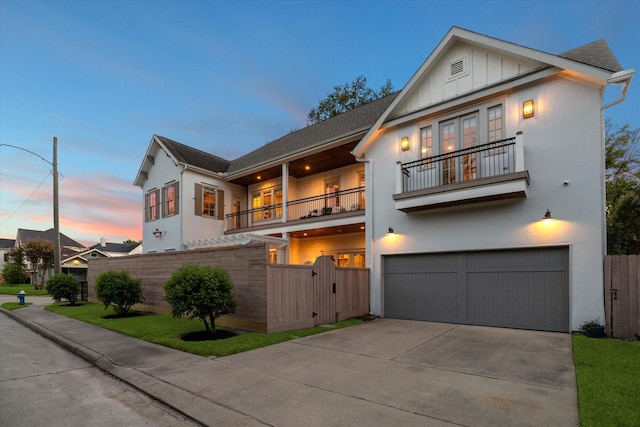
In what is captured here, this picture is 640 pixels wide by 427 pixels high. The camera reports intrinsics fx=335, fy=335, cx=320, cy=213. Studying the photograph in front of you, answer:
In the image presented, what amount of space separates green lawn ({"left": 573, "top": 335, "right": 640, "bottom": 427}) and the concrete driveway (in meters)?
0.16

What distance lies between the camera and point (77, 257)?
39375mm

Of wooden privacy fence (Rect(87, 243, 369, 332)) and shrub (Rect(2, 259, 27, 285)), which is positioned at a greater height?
wooden privacy fence (Rect(87, 243, 369, 332))

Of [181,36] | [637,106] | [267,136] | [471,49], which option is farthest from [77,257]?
[637,106]

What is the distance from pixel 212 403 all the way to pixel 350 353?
3.16 metres

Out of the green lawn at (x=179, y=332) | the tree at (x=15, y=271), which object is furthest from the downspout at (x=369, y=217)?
the tree at (x=15, y=271)

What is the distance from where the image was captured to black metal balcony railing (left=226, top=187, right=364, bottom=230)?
14.9 m

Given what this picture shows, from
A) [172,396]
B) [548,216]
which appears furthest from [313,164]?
[172,396]

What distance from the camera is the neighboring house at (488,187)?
837 centimetres

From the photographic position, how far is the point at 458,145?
1045 cm

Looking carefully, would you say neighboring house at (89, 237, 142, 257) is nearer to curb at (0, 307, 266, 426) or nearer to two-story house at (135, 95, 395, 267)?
two-story house at (135, 95, 395, 267)

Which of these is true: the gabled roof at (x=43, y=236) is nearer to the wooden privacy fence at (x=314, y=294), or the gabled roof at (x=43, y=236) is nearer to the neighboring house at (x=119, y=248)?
the neighboring house at (x=119, y=248)

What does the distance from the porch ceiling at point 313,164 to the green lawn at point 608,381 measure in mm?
9863

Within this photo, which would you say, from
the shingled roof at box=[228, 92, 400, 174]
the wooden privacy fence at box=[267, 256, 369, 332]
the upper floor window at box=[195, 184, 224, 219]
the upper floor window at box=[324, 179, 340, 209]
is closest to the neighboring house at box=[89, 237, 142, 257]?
the upper floor window at box=[195, 184, 224, 219]

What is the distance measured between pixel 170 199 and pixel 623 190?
2334 cm
